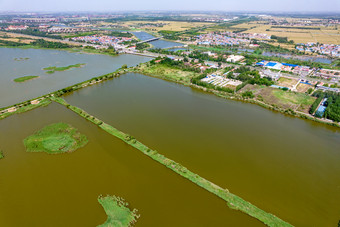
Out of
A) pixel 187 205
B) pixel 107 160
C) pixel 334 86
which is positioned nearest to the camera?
pixel 187 205

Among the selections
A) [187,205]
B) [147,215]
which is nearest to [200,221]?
[187,205]

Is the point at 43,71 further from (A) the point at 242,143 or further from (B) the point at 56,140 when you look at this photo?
(A) the point at 242,143

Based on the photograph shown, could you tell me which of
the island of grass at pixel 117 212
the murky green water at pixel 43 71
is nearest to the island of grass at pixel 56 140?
the island of grass at pixel 117 212

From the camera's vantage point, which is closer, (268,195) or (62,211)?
(62,211)

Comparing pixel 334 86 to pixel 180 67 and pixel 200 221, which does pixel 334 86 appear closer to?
pixel 180 67

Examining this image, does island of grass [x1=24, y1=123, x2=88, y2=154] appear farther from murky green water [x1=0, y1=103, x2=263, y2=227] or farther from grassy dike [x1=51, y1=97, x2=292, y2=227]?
grassy dike [x1=51, y1=97, x2=292, y2=227]

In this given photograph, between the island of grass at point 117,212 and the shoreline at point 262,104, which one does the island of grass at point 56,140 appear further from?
the shoreline at point 262,104
